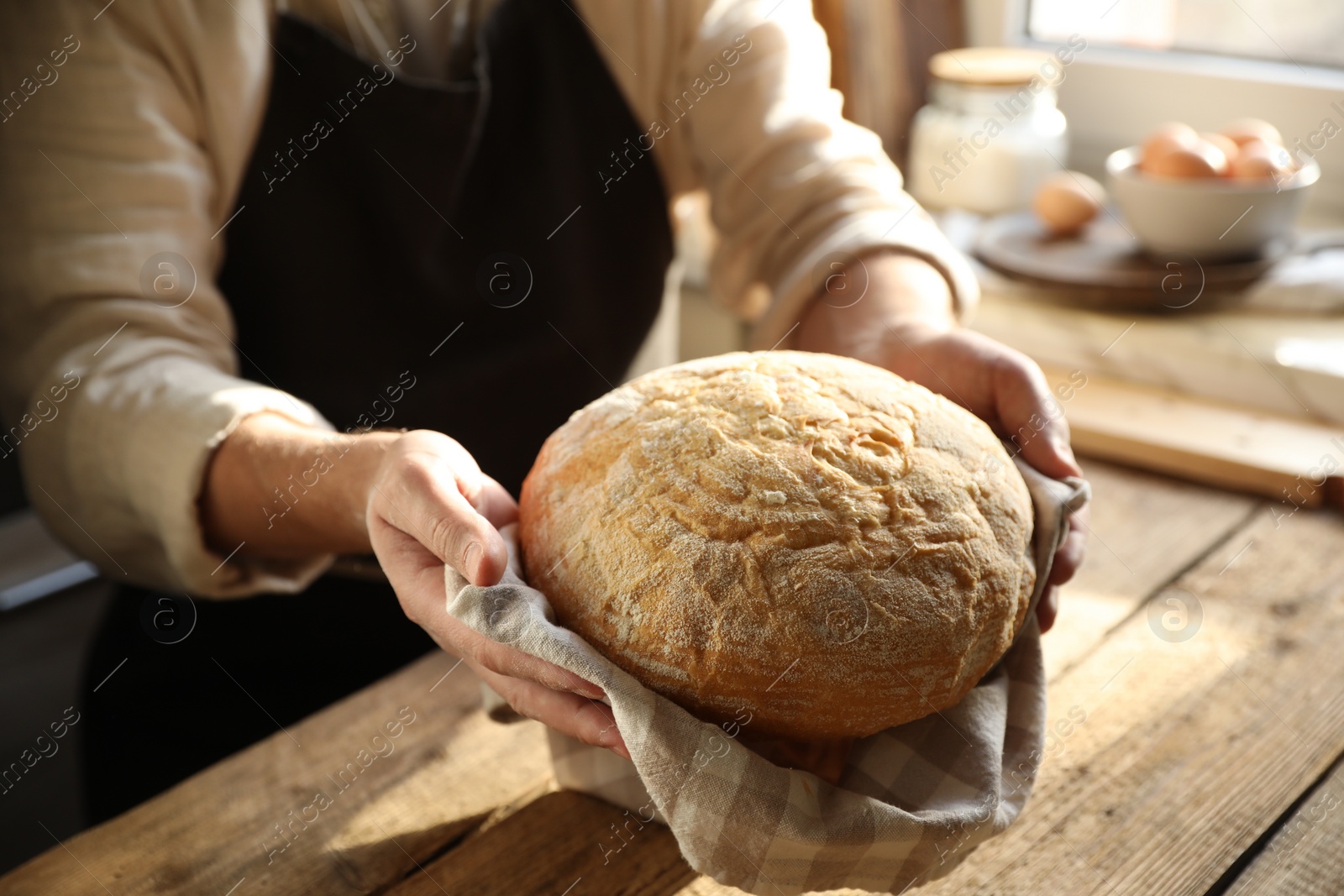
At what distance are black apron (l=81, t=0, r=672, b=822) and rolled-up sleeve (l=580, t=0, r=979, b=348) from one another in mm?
59

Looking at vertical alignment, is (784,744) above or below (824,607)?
below

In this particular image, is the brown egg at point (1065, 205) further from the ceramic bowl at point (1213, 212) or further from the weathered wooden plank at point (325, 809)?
the weathered wooden plank at point (325, 809)

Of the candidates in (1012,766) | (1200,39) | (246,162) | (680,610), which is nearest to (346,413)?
(246,162)

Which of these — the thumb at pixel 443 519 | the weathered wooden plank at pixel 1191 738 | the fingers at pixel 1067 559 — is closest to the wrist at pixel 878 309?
the fingers at pixel 1067 559

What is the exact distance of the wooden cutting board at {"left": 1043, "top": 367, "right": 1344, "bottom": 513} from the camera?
1.35 m

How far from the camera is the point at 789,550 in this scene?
76 centimetres

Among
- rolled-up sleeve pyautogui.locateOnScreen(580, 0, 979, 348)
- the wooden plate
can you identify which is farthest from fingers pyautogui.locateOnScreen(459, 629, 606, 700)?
the wooden plate

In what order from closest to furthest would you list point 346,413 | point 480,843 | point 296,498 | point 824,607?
point 824,607, point 480,843, point 296,498, point 346,413

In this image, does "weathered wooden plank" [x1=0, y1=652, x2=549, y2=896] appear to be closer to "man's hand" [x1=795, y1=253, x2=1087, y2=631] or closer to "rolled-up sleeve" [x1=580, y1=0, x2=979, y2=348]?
"man's hand" [x1=795, y1=253, x2=1087, y2=631]

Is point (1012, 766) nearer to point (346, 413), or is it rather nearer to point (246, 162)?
point (346, 413)

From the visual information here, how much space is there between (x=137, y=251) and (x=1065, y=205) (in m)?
1.57

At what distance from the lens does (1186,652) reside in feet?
3.55

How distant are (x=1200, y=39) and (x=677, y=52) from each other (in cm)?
138

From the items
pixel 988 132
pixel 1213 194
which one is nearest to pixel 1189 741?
pixel 1213 194
